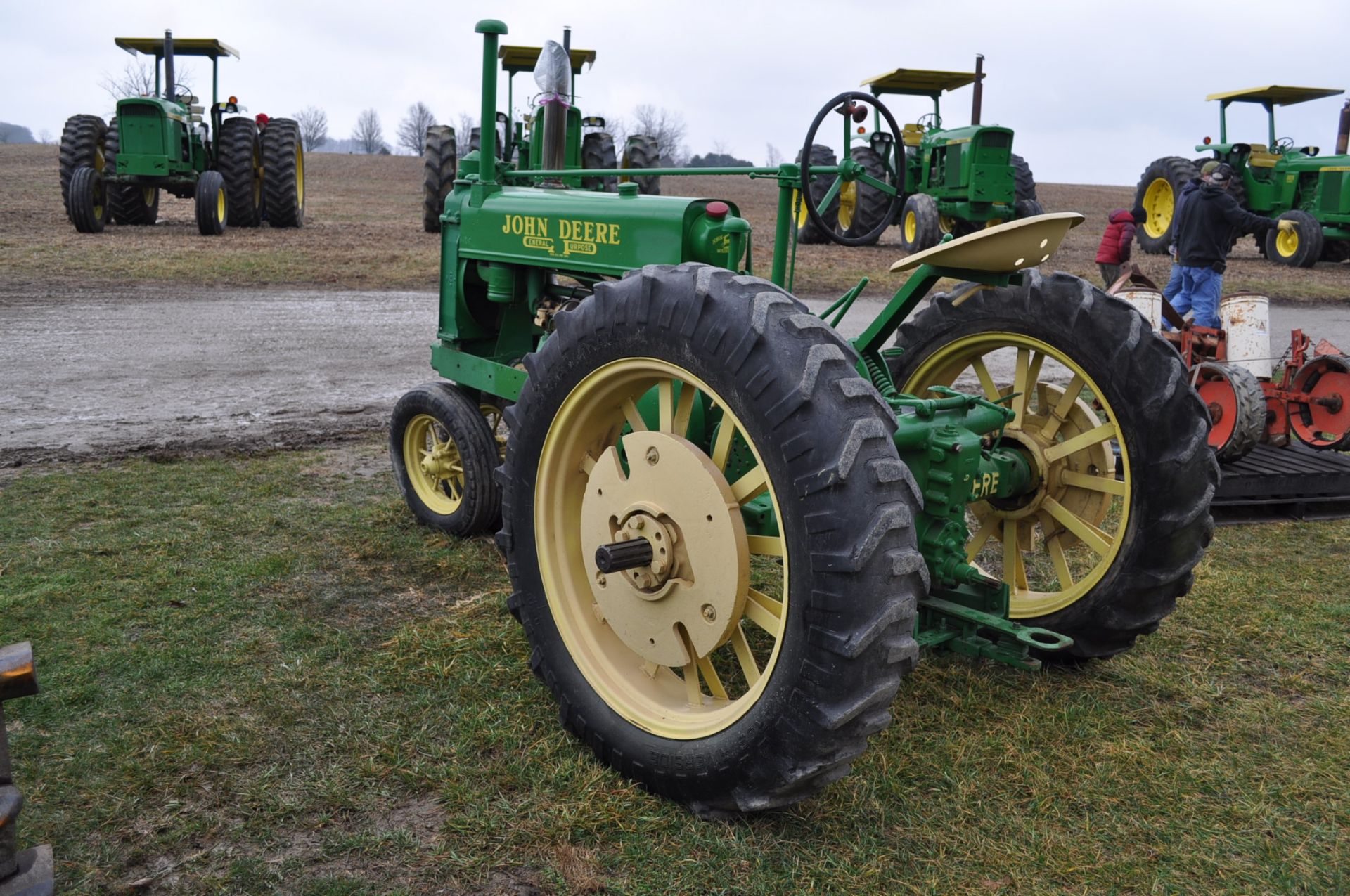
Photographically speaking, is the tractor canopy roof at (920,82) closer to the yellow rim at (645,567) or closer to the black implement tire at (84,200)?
the black implement tire at (84,200)

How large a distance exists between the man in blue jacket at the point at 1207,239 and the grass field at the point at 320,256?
5140mm

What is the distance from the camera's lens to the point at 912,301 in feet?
10.0

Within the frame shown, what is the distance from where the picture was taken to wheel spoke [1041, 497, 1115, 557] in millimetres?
3314

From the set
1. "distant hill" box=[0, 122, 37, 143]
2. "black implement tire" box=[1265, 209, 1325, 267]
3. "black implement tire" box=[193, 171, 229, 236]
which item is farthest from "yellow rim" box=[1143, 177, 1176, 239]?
"distant hill" box=[0, 122, 37, 143]

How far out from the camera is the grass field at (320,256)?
497 inches

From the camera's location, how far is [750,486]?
2.51 m

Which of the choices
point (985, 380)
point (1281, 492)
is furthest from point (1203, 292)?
point (985, 380)

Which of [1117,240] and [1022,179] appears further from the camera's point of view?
[1022,179]

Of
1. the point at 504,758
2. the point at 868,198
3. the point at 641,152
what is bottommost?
the point at 504,758

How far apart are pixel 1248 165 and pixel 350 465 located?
16.9 m

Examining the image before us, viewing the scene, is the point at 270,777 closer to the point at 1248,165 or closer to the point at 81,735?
the point at 81,735

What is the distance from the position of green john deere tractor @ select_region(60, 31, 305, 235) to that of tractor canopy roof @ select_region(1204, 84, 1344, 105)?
49.2 ft

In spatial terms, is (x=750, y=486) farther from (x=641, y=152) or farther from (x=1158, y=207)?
(x=1158, y=207)

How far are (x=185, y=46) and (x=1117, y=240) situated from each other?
47.2 feet
